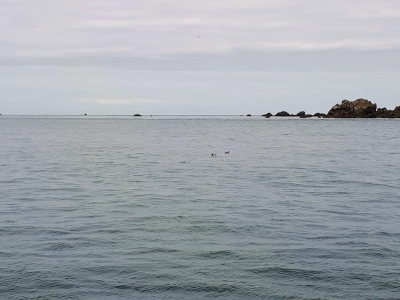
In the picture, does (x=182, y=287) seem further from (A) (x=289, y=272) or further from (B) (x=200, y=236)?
(B) (x=200, y=236)

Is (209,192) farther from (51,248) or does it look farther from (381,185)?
(51,248)

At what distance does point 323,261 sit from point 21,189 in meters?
19.4

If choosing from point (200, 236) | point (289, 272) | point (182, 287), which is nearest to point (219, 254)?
point (200, 236)

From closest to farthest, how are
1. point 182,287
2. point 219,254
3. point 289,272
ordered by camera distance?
point 182,287 → point 289,272 → point 219,254

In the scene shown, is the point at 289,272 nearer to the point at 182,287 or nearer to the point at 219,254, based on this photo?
the point at 219,254

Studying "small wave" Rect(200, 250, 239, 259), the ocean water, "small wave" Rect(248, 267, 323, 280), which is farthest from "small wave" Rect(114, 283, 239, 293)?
"small wave" Rect(200, 250, 239, 259)

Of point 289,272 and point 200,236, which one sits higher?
point 200,236

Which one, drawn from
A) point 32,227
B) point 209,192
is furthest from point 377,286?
point 209,192

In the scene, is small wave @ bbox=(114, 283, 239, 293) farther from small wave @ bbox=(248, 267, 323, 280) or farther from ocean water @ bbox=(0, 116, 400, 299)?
small wave @ bbox=(248, 267, 323, 280)

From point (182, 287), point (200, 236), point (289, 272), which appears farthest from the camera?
point (200, 236)

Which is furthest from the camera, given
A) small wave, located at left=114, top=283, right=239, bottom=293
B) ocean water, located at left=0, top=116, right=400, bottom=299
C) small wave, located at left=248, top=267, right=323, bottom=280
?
small wave, located at left=248, top=267, right=323, bottom=280

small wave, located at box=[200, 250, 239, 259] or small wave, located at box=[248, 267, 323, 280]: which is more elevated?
small wave, located at box=[200, 250, 239, 259]

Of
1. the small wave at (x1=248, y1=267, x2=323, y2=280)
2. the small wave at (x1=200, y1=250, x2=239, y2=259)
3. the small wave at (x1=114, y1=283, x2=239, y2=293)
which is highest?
the small wave at (x1=200, y1=250, x2=239, y2=259)

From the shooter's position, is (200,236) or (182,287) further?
(200,236)
